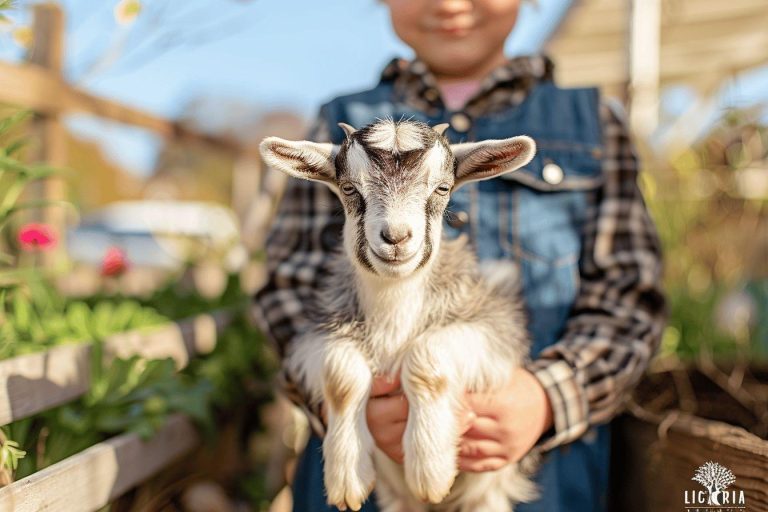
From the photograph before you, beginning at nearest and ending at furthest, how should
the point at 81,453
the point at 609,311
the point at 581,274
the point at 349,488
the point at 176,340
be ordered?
1. the point at 349,488
2. the point at 81,453
3. the point at 609,311
4. the point at 581,274
5. the point at 176,340

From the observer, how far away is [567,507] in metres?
1.62

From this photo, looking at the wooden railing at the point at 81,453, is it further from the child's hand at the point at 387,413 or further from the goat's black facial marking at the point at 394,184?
the goat's black facial marking at the point at 394,184

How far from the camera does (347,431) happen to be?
3.98 ft

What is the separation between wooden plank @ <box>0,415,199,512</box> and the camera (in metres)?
1.29

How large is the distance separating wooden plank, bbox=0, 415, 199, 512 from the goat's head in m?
0.77

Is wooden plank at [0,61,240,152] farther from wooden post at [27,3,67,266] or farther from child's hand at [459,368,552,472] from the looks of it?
child's hand at [459,368,552,472]

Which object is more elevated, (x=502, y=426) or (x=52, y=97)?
(x=52, y=97)

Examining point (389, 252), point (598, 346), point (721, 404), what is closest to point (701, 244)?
point (721, 404)

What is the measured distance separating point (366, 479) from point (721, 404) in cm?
171

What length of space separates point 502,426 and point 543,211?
62 centimetres

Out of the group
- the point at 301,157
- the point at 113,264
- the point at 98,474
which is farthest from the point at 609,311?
the point at 113,264

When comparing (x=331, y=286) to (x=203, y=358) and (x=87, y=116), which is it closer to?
(x=203, y=358)

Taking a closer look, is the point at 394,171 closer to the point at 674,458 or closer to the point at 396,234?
the point at 396,234

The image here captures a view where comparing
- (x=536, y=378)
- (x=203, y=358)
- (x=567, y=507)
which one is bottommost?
(x=567, y=507)
